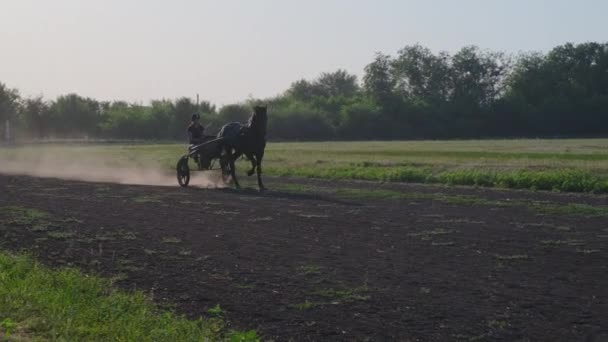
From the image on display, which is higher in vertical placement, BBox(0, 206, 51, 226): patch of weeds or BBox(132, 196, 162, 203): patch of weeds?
BBox(0, 206, 51, 226): patch of weeds

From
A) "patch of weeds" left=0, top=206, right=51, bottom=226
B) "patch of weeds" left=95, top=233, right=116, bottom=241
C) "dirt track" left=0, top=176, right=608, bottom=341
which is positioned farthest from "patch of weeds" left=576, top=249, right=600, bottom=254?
"patch of weeds" left=0, top=206, right=51, bottom=226

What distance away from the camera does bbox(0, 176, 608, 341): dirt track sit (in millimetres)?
8984

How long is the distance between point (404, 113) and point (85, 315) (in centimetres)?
10012

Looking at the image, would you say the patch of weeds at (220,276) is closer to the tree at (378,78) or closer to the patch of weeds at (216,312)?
the patch of weeds at (216,312)

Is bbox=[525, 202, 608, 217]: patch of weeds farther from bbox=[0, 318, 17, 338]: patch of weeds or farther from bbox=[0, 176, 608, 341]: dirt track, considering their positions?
bbox=[0, 318, 17, 338]: patch of weeds

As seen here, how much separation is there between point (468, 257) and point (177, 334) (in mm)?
5691

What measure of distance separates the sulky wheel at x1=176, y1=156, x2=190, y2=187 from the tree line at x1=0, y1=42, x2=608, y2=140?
2665 inches

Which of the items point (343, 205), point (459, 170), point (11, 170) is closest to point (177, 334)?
point (343, 205)

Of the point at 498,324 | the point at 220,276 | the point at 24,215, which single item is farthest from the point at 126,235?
the point at 498,324

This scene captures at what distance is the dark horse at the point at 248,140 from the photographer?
2483 centimetres

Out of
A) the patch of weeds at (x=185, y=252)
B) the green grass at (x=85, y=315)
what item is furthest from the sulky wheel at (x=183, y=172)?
the green grass at (x=85, y=315)

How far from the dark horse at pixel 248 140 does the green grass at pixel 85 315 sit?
46.4 feet

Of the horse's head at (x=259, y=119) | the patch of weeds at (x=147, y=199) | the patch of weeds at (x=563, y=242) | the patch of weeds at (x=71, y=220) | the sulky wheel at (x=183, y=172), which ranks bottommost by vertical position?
the patch of weeds at (x=147, y=199)

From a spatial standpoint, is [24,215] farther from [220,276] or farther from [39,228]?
[220,276]
